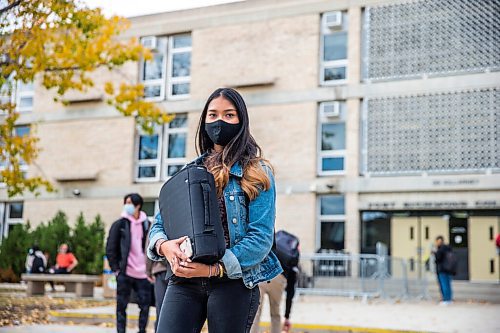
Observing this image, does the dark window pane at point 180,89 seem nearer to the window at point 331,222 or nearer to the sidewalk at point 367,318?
the window at point 331,222

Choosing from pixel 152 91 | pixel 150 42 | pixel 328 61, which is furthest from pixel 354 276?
pixel 150 42

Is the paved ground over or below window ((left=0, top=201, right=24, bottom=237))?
below

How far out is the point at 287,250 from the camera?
Answer: 775 cm

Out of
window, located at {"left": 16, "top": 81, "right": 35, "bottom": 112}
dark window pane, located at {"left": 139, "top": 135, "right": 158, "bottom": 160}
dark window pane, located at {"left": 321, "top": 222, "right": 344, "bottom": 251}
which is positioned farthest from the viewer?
window, located at {"left": 16, "top": 81, "right": 35, "bottom": 112}

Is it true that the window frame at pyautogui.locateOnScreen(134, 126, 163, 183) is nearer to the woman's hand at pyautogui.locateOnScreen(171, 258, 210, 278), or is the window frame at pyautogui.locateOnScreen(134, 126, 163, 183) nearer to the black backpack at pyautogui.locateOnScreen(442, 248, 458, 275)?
the black backpack at pyautogui.locateOnScreen(442, 248, 458, 275)

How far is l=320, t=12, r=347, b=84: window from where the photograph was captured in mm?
27531

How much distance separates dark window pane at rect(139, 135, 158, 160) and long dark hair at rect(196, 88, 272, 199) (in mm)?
27304

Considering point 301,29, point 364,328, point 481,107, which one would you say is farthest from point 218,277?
point 301,29

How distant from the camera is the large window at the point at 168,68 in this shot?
3044 cm

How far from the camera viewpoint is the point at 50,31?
1428 cm

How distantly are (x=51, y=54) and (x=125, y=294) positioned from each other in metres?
8.97

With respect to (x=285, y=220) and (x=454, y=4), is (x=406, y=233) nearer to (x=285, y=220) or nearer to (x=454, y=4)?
(x=285, y=220)

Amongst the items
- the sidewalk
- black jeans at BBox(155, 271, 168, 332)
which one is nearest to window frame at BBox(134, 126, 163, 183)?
the sidewalk

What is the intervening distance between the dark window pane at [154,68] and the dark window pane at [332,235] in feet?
32.3
